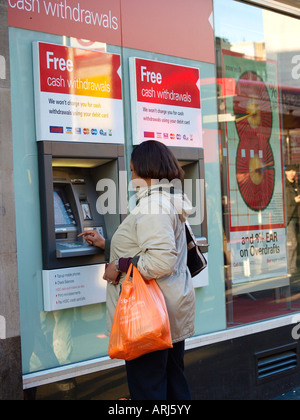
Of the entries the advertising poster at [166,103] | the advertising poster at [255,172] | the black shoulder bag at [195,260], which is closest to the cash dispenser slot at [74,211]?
the advertising poster at [166,103]

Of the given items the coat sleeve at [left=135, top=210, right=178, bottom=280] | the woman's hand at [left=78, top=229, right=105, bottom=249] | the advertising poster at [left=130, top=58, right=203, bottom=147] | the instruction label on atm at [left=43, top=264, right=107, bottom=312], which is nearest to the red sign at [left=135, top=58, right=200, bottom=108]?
the advertising poster at [left=130, top=58, right=203, bottom=147]

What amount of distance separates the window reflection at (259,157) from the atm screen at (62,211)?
169cm

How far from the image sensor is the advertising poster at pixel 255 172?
5277 mm

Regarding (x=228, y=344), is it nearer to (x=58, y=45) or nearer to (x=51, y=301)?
(x=51, y=301)

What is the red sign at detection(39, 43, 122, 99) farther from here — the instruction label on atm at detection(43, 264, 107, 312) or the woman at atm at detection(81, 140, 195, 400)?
the instruction label on atm at detection(43, 264, 107, 312)

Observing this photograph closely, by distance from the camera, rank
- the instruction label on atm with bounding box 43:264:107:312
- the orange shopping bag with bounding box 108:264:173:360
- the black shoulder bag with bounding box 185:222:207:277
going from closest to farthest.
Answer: the orange shopping bag with bounding box 108:264:173:360 → the black shoulder bag with bounding box 185:222:207:277 → the instruction label on atm with bounding box 43:264:107:312

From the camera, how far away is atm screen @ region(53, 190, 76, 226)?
3.90 meters

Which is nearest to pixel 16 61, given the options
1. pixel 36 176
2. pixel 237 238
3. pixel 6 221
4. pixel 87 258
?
pixel 36 176

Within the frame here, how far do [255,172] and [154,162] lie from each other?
8.56 ft

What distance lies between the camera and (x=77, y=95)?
3965 millimetres

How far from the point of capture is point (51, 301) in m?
3.76

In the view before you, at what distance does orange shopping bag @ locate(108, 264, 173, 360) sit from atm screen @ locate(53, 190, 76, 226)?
105 cm

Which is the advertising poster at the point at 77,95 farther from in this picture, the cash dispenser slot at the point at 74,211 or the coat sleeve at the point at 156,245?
the coat sleeve at the point at 156,245

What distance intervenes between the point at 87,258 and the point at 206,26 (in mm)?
2459
